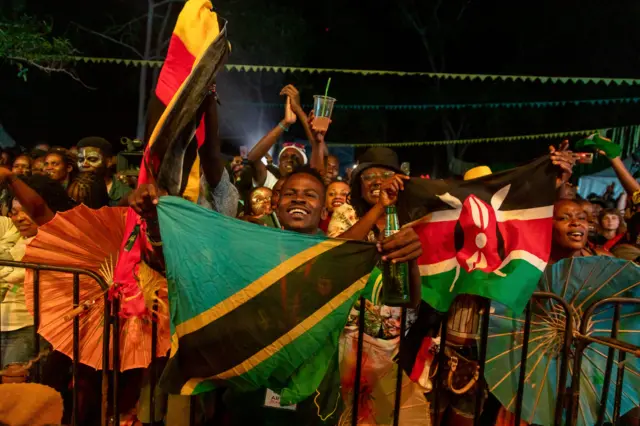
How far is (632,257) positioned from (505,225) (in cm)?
214

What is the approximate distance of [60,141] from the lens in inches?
727

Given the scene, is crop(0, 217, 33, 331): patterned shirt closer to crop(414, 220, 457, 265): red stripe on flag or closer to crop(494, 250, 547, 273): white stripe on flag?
crop(414, 220, 457, 265): red stripe on flag

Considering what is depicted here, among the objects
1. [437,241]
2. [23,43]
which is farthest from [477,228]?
[23,43]

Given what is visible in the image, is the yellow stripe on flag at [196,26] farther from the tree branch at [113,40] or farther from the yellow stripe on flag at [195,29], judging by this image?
the tree branch at [113,40]

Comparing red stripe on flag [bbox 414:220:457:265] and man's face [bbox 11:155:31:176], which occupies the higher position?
man's face [bbox 11:155:31:176]

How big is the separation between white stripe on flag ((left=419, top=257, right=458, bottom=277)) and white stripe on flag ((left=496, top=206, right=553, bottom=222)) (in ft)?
1.20

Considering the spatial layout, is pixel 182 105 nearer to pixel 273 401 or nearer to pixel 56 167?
pixel 273 401

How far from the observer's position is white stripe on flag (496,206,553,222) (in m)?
3.16

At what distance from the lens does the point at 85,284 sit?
136 inches

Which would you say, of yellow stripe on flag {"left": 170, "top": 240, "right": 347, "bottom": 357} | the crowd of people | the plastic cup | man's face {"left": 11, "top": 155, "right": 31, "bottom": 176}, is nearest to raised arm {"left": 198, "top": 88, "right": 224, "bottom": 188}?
the crowd of people

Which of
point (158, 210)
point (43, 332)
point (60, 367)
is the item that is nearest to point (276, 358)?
point (158, 210)

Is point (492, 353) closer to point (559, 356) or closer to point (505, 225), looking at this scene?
point (559, 356)

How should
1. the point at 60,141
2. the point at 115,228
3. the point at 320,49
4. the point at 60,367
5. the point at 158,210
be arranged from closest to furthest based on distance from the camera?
the point at 158,210
the point at 115,228
the point at 60,367
the point at 60,141
the point at 320,49

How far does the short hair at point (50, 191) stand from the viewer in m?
4.26
